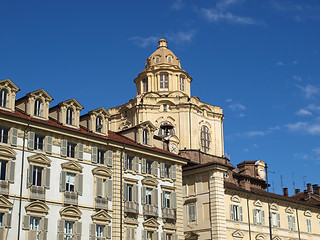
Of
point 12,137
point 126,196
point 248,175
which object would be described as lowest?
point 126,196

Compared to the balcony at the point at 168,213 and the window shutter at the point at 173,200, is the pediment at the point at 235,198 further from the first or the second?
the balcony at the point at 168,213

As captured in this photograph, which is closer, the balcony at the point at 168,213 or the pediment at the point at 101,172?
the pediment at the point at 101,172

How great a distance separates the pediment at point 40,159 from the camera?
45.9 m

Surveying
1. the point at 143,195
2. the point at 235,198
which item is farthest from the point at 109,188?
the point at 235,198

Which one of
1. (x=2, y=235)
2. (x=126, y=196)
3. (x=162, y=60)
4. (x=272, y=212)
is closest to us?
(x=2, y=235)

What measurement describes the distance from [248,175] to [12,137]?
181 ft

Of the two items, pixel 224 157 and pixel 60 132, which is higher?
pixel 224 157

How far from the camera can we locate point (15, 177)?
44.5 meters

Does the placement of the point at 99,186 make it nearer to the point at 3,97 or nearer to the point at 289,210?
the point at 3,97

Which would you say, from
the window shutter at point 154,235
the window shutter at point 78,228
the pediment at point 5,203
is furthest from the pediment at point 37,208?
the window shutter at point 154,235

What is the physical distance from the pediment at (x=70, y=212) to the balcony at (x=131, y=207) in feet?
17.2

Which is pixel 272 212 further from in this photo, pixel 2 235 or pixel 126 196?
pixel 2 235

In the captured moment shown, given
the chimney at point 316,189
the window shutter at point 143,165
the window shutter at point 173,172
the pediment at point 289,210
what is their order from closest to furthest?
1. the window shutter at point 143,165
2. the window shutter at point 173,172
3. the pediment at point 289,210
4. the chimney at point 316,189

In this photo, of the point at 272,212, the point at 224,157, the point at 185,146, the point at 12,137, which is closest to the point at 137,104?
the point at 185,146
